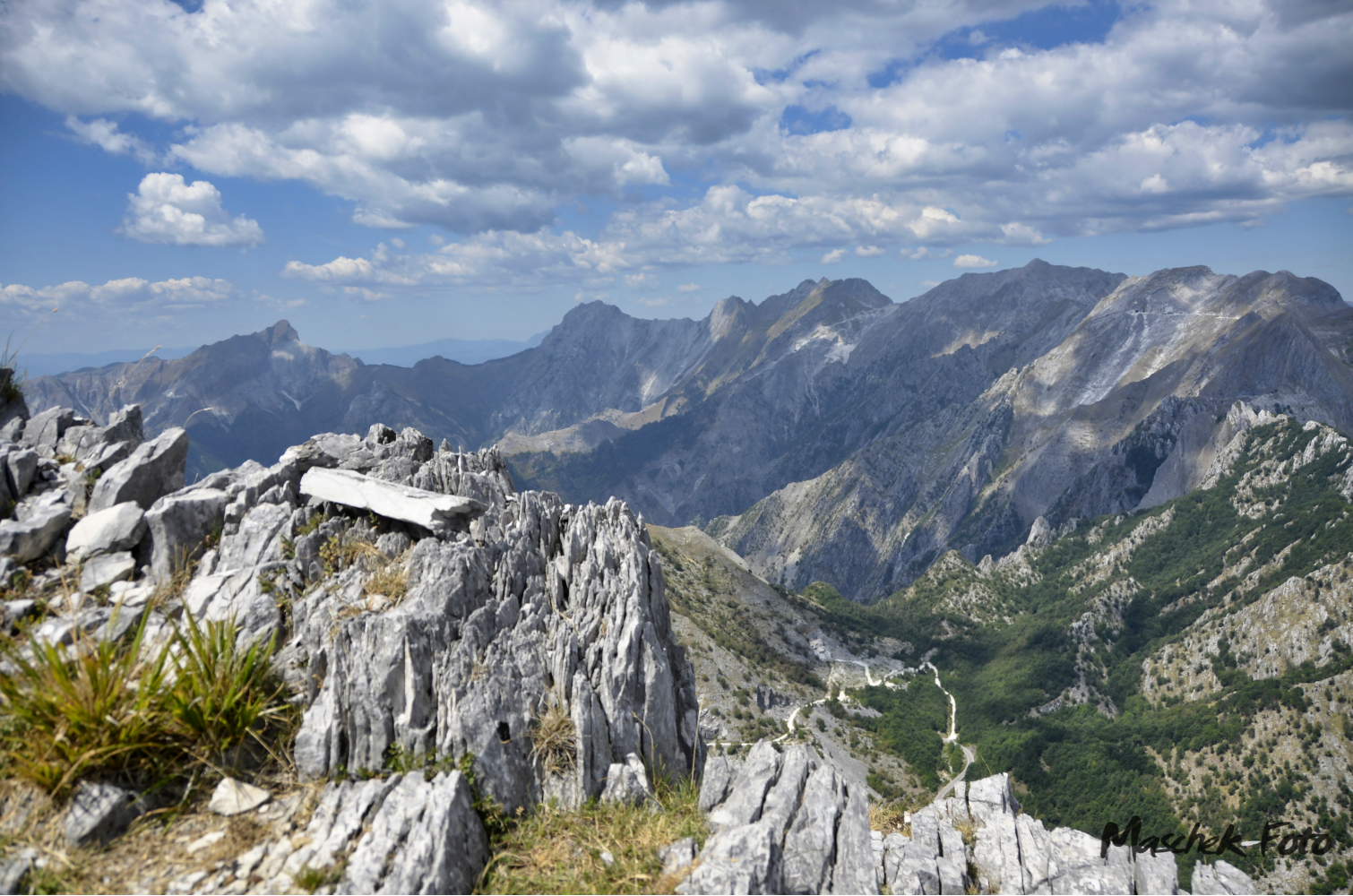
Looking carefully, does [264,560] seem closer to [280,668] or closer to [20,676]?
[280,668]

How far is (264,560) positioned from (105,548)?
11.5 ft

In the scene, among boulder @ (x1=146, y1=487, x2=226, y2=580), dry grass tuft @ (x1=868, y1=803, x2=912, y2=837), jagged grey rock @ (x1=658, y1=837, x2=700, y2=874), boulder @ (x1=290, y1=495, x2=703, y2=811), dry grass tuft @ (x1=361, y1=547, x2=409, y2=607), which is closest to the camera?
jagged grey rock @ (x1=658, y1=837, x2=700, y2=874)

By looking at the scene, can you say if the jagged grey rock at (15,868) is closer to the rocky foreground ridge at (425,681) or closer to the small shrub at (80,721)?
the rocky foreground ridge at (425,681)

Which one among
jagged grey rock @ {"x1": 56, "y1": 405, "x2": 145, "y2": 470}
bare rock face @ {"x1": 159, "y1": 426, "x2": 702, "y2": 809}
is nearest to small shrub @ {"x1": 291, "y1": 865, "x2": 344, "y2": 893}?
bare rock face @ {"x1": 159, "y1": 426, "x2": 702, "y2": 809}

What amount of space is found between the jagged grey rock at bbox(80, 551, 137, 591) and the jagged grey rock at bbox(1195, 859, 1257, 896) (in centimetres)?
2277

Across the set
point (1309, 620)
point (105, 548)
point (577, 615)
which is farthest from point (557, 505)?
point (1309, 620)

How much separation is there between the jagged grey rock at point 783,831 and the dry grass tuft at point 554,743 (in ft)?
9.51

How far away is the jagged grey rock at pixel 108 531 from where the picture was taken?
14041 mm

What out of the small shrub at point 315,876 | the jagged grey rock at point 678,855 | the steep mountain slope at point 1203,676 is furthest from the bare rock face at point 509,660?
the steep mountain slope at point 1203,676

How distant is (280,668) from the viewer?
39.6 ft

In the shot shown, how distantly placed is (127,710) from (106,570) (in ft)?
18.9

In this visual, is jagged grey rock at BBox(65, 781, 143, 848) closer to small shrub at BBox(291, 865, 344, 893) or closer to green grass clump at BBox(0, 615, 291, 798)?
green grass clump at BBox(0, 615, 291, 798)

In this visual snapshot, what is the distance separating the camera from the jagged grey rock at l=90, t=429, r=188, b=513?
50.9 feet

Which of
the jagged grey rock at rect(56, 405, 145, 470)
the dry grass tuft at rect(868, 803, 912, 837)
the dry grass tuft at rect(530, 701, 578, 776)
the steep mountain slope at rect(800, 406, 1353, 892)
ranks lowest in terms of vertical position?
the steep mountain slope at rect(800, 406, 1353, 892)
